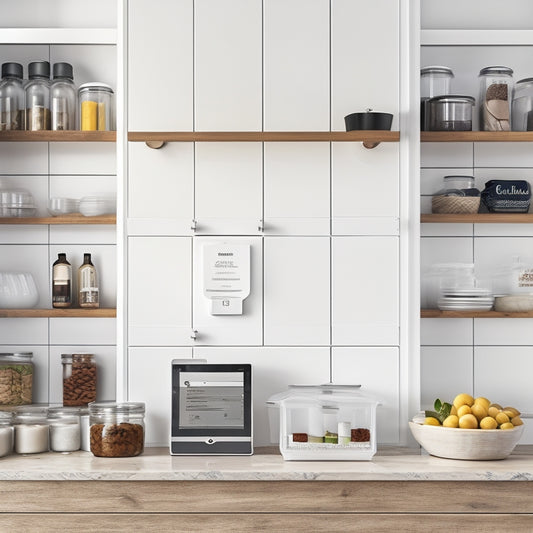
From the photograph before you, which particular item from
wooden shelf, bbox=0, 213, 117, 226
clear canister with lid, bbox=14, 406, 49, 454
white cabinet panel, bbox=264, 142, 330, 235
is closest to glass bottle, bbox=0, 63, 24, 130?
wooden shelf, bbox=0, 213, 117, 226

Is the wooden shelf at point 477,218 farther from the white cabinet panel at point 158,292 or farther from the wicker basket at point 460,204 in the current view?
the white cabinet panel at point 158,292

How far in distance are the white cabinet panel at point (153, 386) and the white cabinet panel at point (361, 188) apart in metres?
0.78

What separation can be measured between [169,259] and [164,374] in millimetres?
408

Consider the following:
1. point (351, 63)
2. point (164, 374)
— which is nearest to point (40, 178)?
point (164, 374)

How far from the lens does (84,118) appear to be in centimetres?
300

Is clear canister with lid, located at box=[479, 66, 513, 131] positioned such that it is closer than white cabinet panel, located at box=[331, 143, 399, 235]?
No

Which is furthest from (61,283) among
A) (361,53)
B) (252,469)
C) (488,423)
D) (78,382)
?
(488,423)

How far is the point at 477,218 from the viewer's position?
299 centimetres

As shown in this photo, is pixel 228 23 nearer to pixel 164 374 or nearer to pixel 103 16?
pixel 103 16

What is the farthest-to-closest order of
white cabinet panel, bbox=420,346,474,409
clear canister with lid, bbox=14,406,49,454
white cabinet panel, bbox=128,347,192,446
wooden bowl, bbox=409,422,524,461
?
1. white cabinet panel, bbox=420,346,474,409
2. white cabinet panel, bbox=128,347,192,446
3. clear canister with lid, bbox=14,406,49,454
4. wooden bowl, bbox=409,422,524,461

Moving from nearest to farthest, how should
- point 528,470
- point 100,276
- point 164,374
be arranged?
point 528,470 < point 164,374 < point 100,276

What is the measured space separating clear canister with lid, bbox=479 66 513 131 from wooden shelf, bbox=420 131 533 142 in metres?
0.05

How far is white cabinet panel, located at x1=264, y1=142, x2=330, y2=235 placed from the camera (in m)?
2.88

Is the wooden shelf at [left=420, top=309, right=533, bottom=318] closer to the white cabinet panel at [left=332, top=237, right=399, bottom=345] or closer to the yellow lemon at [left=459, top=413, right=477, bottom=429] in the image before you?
the white cabinet panel at [left=332, top=237, right=399, bottom=345]
